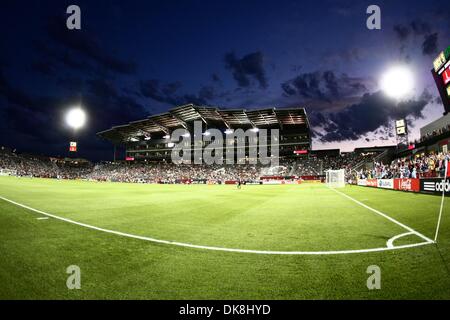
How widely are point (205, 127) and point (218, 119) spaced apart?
1283cm

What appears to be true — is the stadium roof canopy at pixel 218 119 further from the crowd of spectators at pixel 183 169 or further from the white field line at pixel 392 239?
the white field line at pixel 392 239

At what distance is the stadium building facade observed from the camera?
75.6 meters

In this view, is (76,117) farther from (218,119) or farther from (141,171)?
(141,171)

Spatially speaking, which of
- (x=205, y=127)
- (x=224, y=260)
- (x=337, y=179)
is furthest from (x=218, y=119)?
(x=224, y=260)

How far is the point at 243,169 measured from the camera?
3511 inches

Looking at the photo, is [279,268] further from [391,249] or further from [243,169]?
[243,169]

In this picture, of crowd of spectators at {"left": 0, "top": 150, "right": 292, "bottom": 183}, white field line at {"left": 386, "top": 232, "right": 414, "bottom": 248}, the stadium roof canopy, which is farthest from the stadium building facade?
white field line at {"left": 386, "top": 232, "right": 414, "bottom": 248}

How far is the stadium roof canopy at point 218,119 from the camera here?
242 feet

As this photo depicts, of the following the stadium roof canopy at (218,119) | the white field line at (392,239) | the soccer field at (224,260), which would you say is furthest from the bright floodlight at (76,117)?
the white field line at (392,239)

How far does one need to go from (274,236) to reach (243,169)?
82.0 meters

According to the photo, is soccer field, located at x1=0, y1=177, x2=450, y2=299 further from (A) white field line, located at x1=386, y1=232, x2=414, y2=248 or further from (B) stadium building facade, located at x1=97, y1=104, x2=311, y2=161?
(B) stadium building facade, located at x1=97, y1=104, x2=311, y2=161

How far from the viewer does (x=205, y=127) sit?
9269 cm
